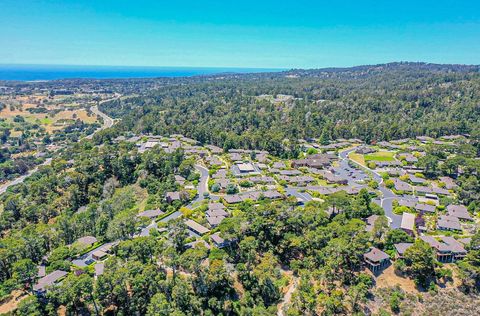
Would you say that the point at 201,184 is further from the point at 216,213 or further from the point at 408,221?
the point at 408,221

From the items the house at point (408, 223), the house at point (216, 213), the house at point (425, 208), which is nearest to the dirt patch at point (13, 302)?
the house at point (216, 213)

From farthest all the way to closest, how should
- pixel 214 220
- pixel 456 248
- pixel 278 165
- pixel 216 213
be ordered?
1. pixel 278 165
2. pixel 216 213
3. pixel 214 220
4. pixel 456 248

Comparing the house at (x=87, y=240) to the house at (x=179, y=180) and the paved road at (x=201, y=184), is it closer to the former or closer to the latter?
the paved road at (x=201, y=184)

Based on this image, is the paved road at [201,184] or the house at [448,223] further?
Answer: the paved road at [201,184]

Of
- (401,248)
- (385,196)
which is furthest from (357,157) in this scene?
→ (401,248)

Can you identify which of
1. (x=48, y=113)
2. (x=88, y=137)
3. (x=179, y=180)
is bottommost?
(x=88, y=137)

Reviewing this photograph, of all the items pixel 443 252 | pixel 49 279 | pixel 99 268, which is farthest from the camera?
pixel 443 252

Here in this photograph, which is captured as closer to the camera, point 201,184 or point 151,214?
point 151,214

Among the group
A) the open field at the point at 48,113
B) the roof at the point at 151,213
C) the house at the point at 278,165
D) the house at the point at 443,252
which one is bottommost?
the house at the point at 443,252
